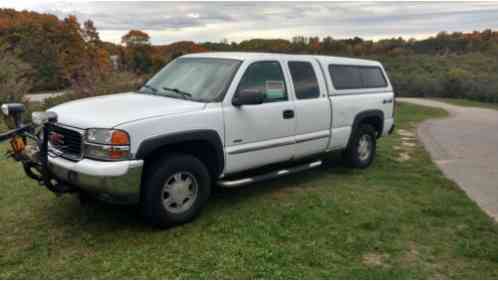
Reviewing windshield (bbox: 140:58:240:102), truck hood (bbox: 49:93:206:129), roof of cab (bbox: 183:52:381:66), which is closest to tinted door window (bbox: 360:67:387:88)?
roof of cab (bbox: 183:52:381:66)

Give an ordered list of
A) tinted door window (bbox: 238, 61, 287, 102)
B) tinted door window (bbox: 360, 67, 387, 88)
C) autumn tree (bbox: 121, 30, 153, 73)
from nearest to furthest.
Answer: tinted door window (bbox: 238, 61, 287, 102) → tinted door window (bbox: 360, 67, 387, 88) → autumn tree (bbox: 121, 30, 153, 73)

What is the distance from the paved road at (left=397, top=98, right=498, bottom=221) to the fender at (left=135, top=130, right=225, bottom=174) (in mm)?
3407

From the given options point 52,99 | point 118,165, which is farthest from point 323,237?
point 52,99

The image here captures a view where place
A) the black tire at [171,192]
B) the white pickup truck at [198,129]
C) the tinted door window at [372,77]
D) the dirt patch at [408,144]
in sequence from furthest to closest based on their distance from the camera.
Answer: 1. the dirt patch at [408,144]
2. the tinted door window at [372,77]
3. the black tire at [171,192]
4. the white pickup truck at [198,129]

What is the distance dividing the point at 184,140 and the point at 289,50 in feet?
121

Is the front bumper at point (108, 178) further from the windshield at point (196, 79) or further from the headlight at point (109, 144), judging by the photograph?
the windshield at point (196, 79)

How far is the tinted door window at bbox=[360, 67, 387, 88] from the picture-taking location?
23.5ft

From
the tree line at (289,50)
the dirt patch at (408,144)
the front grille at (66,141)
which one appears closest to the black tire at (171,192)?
the front grille at (66,141)

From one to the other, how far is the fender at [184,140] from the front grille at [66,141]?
64 centimetres

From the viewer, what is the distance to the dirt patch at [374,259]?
3.92m

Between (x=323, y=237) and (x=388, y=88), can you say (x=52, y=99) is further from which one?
(x=323, y=237)

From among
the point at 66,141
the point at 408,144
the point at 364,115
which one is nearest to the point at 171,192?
the point at 66,141

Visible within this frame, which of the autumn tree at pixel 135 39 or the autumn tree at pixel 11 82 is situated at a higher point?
the autumn tree at pixel 135 39

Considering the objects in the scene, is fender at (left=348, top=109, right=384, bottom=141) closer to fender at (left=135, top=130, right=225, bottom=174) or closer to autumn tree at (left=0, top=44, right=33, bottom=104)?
fender at (left=135, top=130, right=225, bottom=174)
